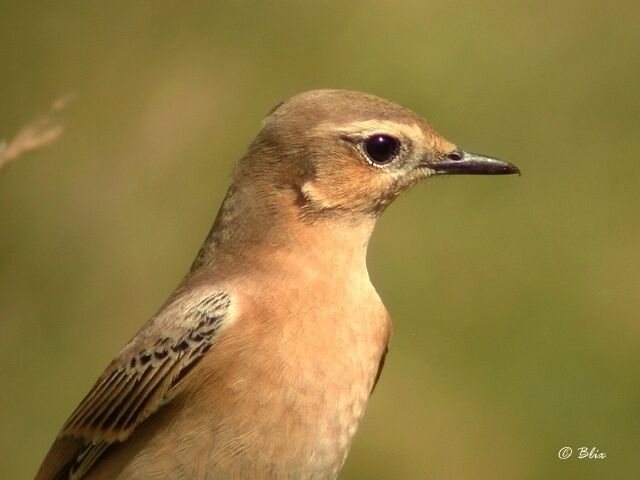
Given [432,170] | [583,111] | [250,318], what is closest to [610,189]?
[583,111]

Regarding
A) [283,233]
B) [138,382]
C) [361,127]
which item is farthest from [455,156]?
[138,382]

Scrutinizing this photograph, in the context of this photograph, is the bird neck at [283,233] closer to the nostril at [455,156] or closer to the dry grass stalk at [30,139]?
the nostril at [455,156]

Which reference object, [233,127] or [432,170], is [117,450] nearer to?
[432,170]

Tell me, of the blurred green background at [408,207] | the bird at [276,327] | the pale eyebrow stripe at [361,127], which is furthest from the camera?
the blurred green background at [408,207]

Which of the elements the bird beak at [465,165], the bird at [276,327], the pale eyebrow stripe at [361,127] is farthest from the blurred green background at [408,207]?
the pale eyebrow stripe at [361,127]

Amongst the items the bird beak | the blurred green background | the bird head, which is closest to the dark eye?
the bird head

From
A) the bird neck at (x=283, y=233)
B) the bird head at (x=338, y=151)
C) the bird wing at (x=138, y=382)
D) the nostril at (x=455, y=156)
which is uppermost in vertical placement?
the nostril at (x=455, y=156)
